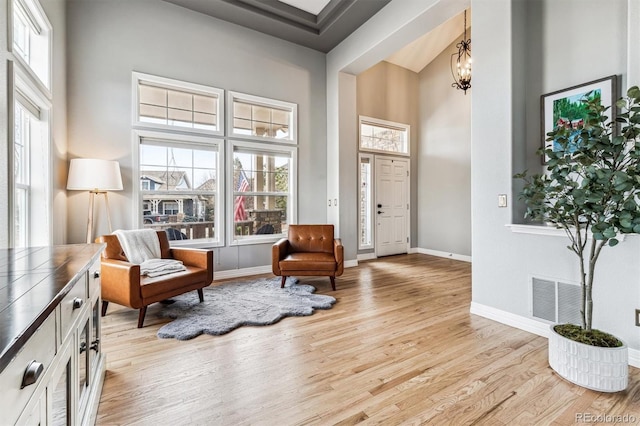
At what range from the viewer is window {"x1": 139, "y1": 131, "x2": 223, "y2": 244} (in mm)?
3816

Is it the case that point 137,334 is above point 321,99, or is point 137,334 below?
below

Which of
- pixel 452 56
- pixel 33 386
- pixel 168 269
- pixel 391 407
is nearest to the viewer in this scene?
pixel 33 386

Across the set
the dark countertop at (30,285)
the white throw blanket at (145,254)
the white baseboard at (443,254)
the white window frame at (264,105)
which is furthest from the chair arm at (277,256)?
the white baseboard at (443,254)

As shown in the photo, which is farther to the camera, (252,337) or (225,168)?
(225,168)

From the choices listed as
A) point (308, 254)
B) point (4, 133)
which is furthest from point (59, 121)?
point (308, 254)

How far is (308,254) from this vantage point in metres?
3.94

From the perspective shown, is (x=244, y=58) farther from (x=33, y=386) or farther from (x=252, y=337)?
(x=33, y=386)

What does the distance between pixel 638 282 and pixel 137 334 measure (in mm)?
3718

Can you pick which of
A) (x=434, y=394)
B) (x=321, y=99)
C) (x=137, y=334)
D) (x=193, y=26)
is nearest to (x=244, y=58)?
(x=193, y=26)

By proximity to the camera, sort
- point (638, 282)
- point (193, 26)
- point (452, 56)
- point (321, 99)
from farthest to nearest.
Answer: point (452, 56), point (321, 99), point (193, 26), point (638, 282)

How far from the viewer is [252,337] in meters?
2.43

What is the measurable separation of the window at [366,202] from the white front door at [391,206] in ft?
0.44

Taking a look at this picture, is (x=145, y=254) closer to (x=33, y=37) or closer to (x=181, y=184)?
(x=181, y=184)

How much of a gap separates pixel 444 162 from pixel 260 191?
3.72m
